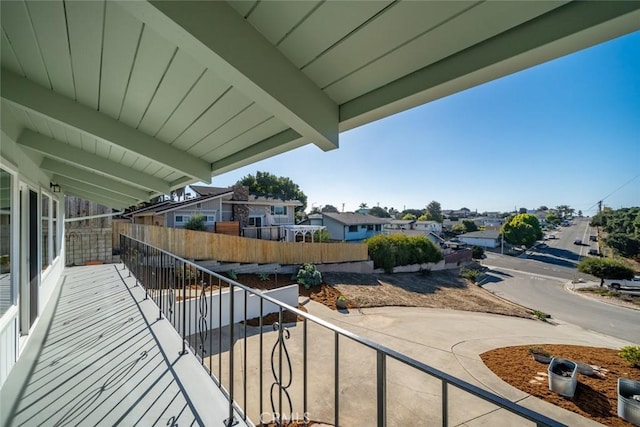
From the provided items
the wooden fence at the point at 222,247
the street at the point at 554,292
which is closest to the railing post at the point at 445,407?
the wooden fence at the point at 222,247

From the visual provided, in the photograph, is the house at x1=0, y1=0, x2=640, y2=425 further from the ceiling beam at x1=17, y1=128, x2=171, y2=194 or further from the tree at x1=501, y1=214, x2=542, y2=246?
the tree at x1=501, y1=214, x2=542, y2=246

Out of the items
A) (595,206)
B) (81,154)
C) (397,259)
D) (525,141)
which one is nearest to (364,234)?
(397,259)

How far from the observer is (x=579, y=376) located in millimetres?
5645

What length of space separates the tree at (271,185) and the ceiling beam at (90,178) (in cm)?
2443

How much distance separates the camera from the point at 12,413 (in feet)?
5.68

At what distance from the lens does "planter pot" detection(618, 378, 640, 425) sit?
4281 millimetres

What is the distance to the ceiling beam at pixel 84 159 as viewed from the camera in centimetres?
279

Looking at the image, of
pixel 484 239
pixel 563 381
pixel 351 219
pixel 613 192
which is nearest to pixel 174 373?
pixel 563 381

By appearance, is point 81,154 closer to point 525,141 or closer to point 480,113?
point 480,113

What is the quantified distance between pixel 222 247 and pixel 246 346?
925cm

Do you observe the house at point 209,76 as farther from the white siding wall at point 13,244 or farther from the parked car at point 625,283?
the parked car at point 625,283

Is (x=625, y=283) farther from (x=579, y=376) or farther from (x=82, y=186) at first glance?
(x=82, y=186)

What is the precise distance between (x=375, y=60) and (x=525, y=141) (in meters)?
22.0

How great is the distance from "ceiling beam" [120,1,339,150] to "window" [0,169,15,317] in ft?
7.96
